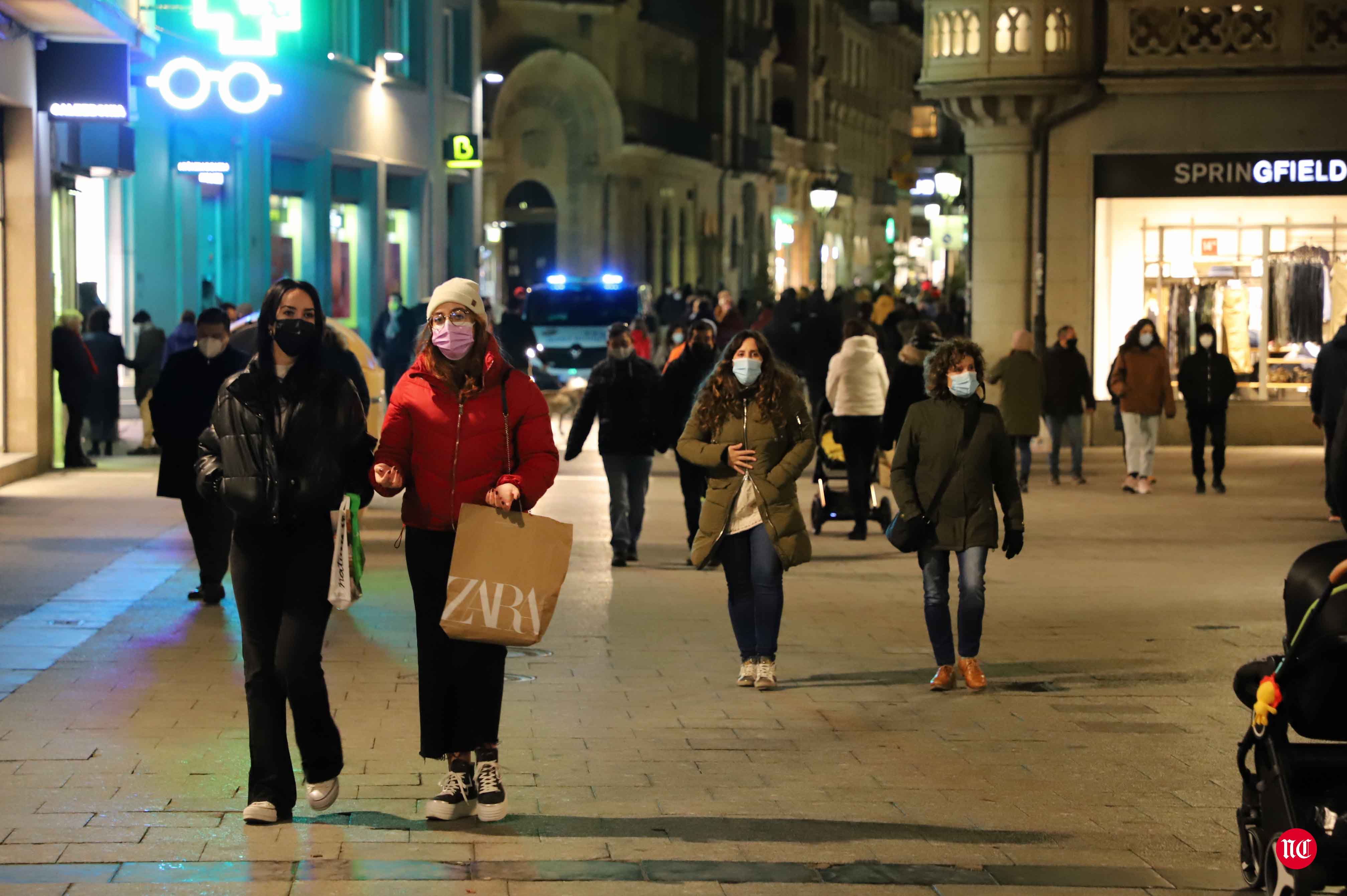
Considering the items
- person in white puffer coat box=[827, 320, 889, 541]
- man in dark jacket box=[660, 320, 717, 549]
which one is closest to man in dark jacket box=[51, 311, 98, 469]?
man in dark jacket box=[660, 320, 717, 549]

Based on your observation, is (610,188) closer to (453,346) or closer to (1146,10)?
(1146,10)

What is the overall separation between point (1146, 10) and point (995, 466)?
1619cm

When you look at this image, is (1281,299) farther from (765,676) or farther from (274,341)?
(274,341)

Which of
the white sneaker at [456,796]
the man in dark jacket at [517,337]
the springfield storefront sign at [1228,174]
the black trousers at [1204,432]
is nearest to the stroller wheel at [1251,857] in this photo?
the white sneaker at [456,796]

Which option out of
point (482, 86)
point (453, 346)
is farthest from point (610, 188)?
point (453, 346)

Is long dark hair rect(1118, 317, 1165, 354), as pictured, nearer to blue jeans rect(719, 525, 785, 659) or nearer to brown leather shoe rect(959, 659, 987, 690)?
brown leather shoe rect(959, 659, 987, 690)

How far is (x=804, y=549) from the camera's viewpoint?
9828 mm

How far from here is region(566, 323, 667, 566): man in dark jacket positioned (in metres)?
14.4

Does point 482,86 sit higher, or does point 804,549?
point 482,86

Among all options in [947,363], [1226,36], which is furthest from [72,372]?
[1226,36]

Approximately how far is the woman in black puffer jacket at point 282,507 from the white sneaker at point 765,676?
315 cm

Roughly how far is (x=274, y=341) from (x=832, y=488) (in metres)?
10.0

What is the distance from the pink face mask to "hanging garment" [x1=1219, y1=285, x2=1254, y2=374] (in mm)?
19787

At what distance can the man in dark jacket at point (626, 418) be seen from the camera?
1442cm
